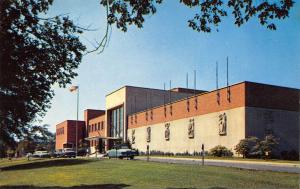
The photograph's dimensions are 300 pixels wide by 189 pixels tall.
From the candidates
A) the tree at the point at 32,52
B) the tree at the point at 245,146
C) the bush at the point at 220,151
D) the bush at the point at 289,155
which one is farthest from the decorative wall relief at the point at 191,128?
the tree at the point at 32,52

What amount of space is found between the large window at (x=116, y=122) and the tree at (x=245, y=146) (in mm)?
39529

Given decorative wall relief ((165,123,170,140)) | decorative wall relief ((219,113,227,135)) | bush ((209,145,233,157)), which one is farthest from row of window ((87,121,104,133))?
bush ((209,145,233,157))

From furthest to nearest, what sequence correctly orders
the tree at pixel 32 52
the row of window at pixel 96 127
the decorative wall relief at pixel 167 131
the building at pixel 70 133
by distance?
1. the building at pixel 70 133
2. the row of window at pixel 96 127
3. the decorative wall relief at pixel 167 131
4. the tree at pixel 32 52

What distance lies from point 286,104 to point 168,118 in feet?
64.4

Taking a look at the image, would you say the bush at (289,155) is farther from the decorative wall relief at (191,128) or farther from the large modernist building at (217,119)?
the decorative wall relief at (191,128)

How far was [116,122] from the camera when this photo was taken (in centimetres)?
8181

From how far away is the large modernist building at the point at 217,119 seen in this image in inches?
1719

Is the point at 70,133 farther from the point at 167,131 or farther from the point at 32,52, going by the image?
the point at 32,52

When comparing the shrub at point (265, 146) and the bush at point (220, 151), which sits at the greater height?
the shrub at point (265, 146)

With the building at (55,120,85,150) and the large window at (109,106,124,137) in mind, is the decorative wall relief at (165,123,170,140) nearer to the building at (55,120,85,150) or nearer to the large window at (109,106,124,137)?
the large window at (109,106,124,137)

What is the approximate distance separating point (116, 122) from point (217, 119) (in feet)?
122

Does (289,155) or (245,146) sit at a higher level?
(245,146)

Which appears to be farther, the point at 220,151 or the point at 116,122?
the point at 116,122

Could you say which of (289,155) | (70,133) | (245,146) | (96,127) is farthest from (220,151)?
(70,133)
